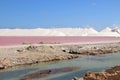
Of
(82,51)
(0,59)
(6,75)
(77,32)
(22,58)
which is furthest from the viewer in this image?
(77,32)

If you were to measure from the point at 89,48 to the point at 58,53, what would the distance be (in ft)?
30.7

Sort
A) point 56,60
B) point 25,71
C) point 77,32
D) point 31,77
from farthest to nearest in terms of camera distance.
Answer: point 77,32
point 56,60
point 25,71
point 31,77

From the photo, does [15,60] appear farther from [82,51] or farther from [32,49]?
[82,51]

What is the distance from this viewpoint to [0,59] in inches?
1172

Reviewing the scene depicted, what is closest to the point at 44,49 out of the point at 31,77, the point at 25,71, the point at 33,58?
the point at 33,58

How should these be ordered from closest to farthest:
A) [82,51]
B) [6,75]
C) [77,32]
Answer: [6,75] → [82,51] → [77,32]

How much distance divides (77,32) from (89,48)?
54.7 metres

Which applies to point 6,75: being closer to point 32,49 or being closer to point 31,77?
point 31,77

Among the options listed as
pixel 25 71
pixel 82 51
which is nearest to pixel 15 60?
pixel 25 71

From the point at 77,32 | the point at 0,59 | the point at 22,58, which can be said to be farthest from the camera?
the point at 77,32

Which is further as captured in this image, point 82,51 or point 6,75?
point 82,51

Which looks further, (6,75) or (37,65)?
(37,65)

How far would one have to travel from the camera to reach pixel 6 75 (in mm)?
24641

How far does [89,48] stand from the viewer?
45.1m
